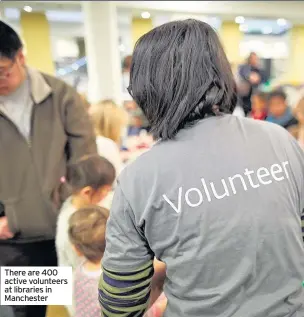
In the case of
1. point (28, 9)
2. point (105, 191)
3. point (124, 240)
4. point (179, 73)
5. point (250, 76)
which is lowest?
point (105, 191)

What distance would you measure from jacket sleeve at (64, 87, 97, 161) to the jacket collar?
0.17 ft

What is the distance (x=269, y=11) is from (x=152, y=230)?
97cm

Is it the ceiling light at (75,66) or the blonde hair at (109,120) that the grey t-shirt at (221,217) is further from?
the blonde hair at (109,120)

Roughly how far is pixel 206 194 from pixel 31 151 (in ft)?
1.62

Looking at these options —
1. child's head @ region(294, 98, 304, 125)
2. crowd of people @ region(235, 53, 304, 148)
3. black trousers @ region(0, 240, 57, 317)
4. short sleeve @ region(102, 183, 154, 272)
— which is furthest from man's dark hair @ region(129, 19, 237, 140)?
child's head @ region(294, 98, 304, 125)

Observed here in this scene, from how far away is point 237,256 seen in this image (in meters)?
0.50

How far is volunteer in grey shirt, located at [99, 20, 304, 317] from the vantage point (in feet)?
1.59

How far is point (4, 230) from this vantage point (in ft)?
2.72

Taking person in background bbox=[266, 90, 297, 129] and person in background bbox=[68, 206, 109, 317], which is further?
person in background bbox=[266, 90, 297, 129]

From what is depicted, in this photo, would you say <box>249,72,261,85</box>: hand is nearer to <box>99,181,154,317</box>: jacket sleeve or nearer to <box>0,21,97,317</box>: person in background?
<box>0,21,97,317</box>: person in background

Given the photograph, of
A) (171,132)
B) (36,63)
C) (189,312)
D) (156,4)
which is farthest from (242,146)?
(156,4)

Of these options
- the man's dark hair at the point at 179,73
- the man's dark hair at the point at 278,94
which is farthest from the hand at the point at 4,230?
the man's dark hair at the point at 278,94
